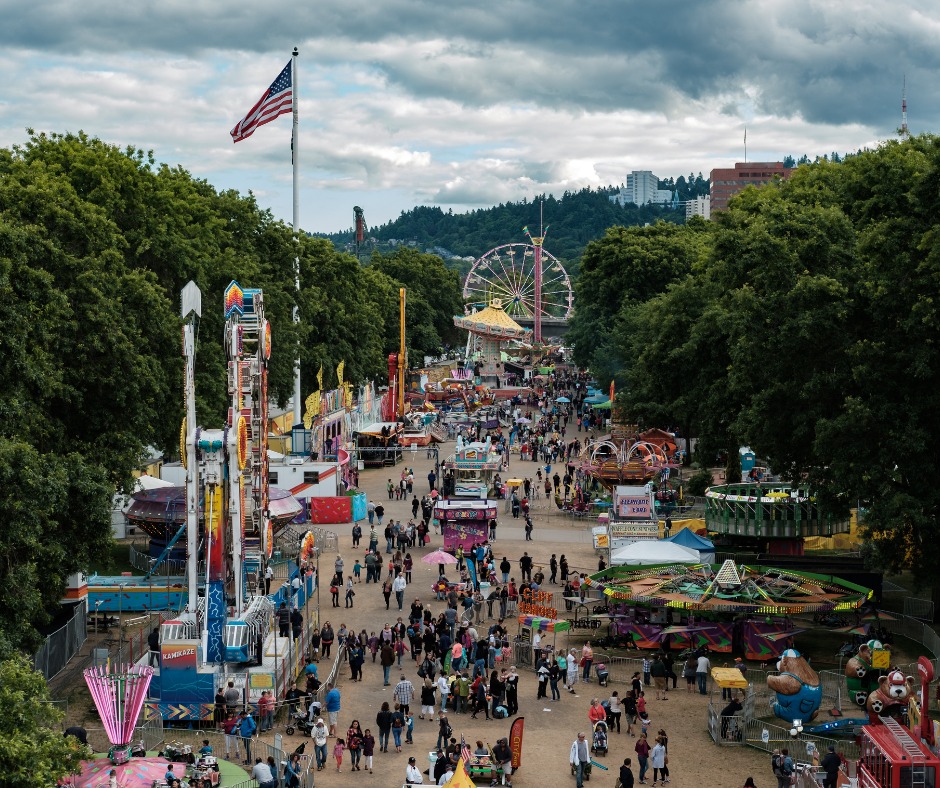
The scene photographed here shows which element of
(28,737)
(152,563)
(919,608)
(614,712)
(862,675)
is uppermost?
(28,737)

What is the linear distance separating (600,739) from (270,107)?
32696 mm

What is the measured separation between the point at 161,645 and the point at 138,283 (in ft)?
41.1

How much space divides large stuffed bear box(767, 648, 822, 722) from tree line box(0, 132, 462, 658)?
1456 cm

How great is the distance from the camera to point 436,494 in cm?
5412

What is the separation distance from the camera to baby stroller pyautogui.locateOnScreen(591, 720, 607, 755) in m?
26.8

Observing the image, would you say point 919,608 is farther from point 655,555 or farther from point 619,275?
point 619,275

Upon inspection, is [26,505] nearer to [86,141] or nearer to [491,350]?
[86,141]

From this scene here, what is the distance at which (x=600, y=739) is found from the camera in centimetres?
2675

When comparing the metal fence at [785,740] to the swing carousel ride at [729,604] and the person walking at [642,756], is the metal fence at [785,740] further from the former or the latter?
the swing carousel ride at [729,604]

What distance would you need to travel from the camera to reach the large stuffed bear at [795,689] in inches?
1091

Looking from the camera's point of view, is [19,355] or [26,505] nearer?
[26,505]

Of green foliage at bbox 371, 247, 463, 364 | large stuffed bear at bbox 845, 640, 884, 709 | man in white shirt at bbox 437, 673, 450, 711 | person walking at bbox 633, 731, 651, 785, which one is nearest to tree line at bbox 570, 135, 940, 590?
large stuffed bear at bbox 845, 640, 884, 709

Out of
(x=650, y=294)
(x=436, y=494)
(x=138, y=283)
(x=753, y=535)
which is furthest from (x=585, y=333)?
(x=138, y=283)

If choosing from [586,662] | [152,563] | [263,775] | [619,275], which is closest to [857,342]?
[586,662]
